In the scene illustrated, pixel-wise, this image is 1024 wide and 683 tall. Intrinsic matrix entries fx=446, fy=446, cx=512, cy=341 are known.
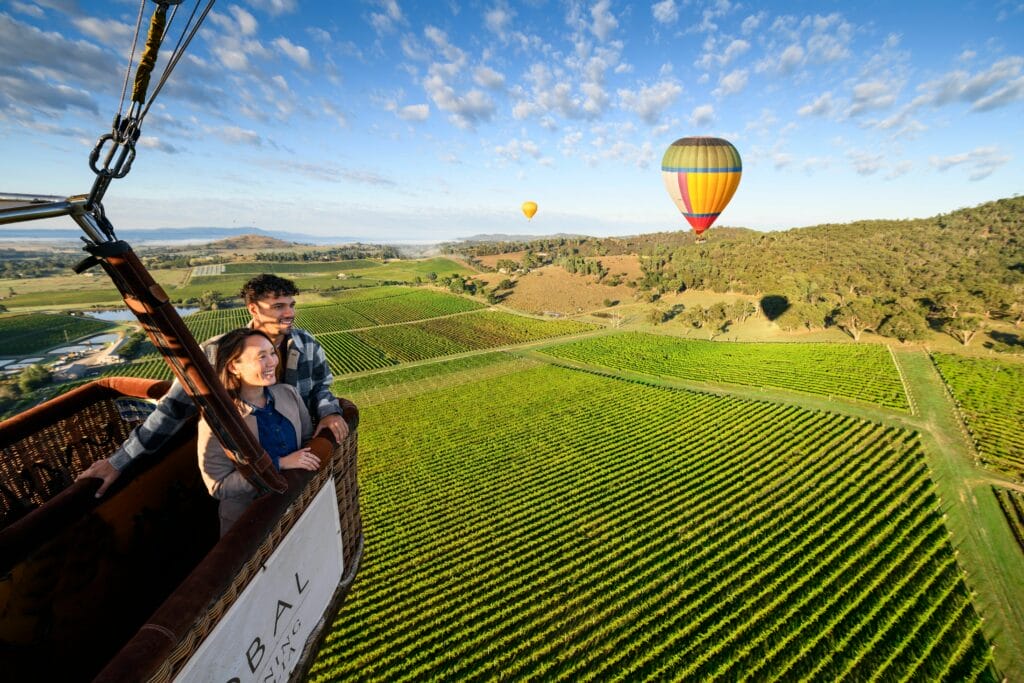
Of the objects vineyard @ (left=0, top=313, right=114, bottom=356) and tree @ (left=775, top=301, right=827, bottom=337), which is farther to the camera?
vineyard @ (left=0, top=313, right=114, bottom=356)

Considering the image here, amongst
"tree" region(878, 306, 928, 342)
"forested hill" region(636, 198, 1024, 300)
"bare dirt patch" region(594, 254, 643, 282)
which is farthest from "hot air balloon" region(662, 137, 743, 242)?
"bare dirt patch" region(594, 254, 643, 282)

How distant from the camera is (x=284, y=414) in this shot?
2879 millimetres

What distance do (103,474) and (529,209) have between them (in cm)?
6944

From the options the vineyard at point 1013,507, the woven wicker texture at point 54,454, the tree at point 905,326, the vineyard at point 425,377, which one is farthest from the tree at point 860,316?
the woven wicker texture at point 54,454

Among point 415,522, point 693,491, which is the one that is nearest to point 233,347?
point 415,522

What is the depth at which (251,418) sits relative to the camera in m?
2.72

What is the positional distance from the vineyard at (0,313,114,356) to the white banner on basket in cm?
8614

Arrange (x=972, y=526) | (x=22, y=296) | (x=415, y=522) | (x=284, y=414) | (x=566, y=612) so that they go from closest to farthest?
(x=284, y=414)
(x=566, y=612)
(x=972, y=526)
(x=415, y=522)
(x=22, y=296)

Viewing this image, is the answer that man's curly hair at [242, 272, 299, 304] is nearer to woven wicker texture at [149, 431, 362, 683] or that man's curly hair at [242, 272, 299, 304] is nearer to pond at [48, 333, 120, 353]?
woven wicker texture at [149, 431, 362, 683]

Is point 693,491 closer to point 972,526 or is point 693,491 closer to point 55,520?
point 972,526

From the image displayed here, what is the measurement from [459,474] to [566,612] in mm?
10890

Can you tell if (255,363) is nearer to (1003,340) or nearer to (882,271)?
(1003,340)

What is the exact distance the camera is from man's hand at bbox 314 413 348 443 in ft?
9.16

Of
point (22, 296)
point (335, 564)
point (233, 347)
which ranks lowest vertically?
point (22, 296)
